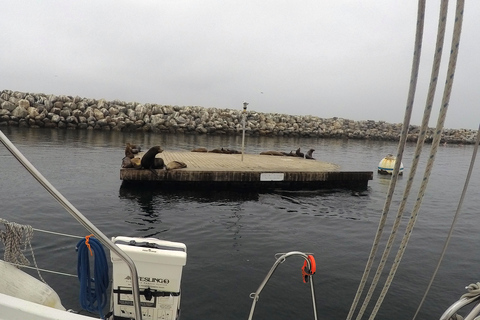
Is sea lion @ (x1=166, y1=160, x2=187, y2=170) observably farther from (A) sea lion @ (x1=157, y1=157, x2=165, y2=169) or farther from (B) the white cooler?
(B) the white cooler

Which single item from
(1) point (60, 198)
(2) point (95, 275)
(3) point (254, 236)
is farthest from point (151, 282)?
(3) point (254, 236)

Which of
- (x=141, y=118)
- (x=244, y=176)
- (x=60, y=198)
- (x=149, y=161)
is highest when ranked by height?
(x=141, y=118)

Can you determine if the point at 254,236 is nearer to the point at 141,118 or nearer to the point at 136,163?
the point at 136,163

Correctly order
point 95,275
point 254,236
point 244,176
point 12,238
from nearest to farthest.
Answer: point 12,238, point 95,275, point 254,236, point 244,176

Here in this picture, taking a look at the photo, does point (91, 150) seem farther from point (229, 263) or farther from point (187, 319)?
point (187, 319)

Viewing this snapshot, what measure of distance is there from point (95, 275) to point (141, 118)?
2964 centimetres

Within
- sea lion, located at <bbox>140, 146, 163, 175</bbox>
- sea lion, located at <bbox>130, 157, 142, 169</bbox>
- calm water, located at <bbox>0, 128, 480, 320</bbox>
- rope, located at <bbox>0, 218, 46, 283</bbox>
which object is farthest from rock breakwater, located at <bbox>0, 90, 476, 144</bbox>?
rope, located at <bbox>0, 218, 46, 283</bbox>

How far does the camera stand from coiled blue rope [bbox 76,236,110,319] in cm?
259

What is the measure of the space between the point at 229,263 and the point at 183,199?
Result: 14.0 ft

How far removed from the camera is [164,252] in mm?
2631

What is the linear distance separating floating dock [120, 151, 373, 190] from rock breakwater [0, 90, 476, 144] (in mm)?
14716

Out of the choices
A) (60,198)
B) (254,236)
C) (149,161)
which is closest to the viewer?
(60,198)

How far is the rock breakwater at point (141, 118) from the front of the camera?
2692 centimetres

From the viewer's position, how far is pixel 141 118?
30859mm
